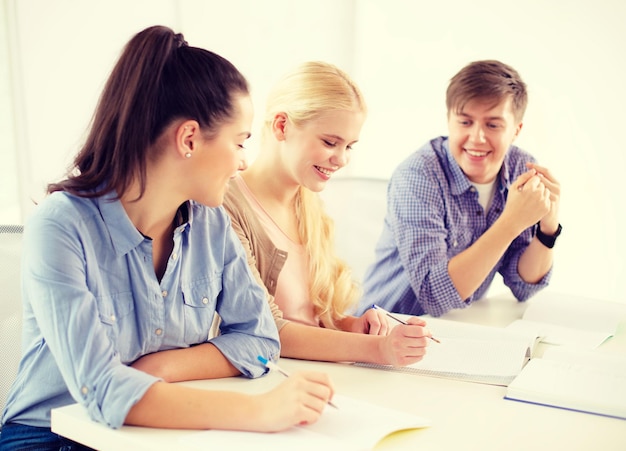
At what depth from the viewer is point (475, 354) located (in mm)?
1443

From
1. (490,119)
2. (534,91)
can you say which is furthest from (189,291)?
(534,91)

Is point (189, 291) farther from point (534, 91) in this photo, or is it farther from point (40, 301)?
point (534, 91)

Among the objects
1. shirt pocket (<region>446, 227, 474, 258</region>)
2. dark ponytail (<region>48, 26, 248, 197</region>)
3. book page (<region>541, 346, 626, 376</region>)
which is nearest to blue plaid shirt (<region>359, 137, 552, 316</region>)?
shirt pocket (<region>446, 227, 474, 258</region>)

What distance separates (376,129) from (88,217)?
322 centimetres

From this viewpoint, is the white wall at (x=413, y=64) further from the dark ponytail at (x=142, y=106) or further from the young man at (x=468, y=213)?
the dark ponytail at (x=142, y=106)

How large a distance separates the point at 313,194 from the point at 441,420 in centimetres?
82

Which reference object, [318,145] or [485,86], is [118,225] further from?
[485,86]

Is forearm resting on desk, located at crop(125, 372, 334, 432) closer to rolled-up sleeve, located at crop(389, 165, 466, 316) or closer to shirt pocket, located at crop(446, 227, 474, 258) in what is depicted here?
rolled-up sleeve, located at crop(389, 165, 466, 316)

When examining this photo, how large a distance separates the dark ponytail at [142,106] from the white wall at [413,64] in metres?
1.35

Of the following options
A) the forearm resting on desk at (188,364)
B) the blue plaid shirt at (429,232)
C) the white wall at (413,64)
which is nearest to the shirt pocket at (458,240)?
the blue plaid shirt at (429,232)

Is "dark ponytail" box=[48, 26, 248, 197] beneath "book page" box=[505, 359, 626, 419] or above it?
above

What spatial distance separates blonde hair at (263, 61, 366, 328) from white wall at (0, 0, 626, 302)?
103cm

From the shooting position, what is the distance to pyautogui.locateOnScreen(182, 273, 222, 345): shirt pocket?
122 centimetres

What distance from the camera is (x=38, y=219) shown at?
3.52 ft
